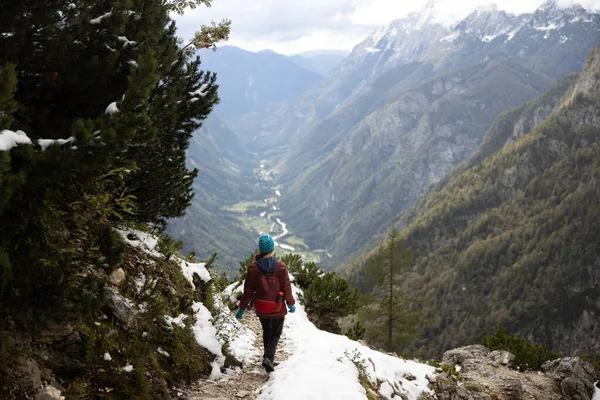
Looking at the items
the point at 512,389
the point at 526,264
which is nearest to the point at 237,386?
the point at 512,389

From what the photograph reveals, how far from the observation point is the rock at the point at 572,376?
15.4 meters

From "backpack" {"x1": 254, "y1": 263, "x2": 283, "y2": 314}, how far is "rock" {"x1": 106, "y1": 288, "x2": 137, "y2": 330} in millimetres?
2218

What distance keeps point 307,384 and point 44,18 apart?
6.54m

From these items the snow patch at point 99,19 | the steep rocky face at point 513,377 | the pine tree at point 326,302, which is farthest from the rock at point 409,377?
the snow patch at point 99,19

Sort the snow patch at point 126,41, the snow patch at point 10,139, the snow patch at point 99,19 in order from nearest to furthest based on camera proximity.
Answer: the snow patch at point 10,139 < the snow patch at point 99,19 < the snow patch at point 126,41

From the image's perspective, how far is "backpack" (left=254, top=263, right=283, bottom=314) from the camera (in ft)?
24.2

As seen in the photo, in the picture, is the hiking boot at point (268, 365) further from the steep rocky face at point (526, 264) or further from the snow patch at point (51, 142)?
the steep rocky face at point (526, 264)

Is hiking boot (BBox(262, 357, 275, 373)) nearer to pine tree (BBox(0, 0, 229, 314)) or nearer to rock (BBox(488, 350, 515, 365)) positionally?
pine tree (BBox(0, 0, 229, 314))

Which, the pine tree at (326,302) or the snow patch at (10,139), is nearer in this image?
the snow patch at (10,139)

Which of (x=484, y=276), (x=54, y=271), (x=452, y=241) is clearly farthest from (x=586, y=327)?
(x=54, y=271)

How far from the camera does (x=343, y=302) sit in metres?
16.3

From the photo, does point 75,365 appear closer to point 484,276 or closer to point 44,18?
point 44,18

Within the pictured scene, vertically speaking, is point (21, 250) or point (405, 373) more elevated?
point (21, 250)

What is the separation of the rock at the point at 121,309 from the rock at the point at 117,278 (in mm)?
181
